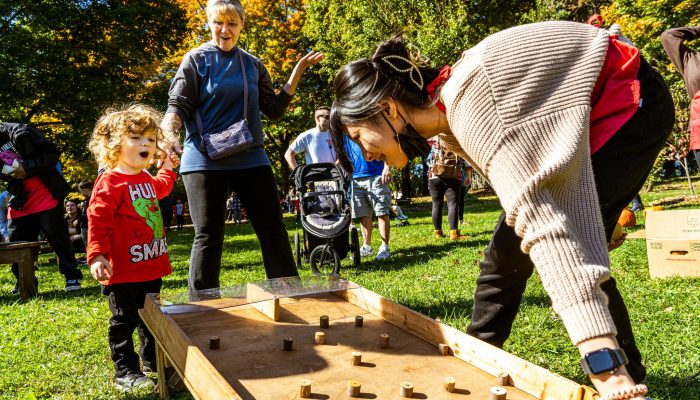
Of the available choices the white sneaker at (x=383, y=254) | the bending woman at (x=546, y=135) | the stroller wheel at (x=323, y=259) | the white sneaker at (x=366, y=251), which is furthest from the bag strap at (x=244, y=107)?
the white sneaker at (x=366, y=251)

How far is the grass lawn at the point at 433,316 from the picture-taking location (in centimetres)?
311

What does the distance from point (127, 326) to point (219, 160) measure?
1.20 m

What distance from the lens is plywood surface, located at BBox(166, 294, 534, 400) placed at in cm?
204

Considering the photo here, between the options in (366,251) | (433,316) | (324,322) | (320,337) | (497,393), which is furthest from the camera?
(366,251)

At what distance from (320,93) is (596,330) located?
2654 cm

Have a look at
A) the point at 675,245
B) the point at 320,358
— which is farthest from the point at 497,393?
the point at 675,245

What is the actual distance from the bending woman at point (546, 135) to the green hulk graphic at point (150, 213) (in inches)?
69.6

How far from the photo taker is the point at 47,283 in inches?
312

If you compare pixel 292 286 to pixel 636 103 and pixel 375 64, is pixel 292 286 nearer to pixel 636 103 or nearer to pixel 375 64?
pixel 375 64

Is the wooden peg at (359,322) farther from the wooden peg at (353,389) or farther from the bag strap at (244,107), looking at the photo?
the bag strap at (244,107)

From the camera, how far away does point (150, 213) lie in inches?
143

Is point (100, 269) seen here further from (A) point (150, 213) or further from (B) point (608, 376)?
(B) point (608, 376)

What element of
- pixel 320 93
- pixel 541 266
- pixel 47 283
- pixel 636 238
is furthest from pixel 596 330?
pixel 320 93

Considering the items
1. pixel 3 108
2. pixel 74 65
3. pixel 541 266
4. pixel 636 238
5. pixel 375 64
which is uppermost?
pixel 74 65
